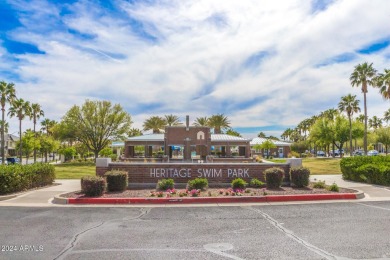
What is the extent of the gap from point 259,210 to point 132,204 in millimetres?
4720

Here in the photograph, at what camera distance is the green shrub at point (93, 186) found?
12805mm

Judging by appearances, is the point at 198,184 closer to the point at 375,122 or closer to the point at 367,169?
the point at 367,169

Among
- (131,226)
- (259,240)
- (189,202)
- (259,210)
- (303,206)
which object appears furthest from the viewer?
(189,202)

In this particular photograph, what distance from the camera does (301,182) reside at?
15.3 m

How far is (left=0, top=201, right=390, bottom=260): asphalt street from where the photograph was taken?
641 centimetres

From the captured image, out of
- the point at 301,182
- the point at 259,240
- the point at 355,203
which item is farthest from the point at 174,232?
the point at 301,182

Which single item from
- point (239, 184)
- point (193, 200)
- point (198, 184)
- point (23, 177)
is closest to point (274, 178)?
point (239, 184)

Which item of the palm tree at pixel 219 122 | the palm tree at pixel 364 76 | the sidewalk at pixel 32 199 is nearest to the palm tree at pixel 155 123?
the palm tree at pixel 219 122

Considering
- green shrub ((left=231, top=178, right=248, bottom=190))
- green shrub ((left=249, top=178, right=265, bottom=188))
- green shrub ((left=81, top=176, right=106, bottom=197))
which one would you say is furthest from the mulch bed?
green shrub ((left=249, top=178, right=265, bottom=188))

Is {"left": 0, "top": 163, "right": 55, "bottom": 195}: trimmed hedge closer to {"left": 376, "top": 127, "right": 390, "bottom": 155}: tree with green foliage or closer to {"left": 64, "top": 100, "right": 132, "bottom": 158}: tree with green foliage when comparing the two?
{"left": 64, "top": 100, "right": 132, "bottom": 158}: tree with green foliage

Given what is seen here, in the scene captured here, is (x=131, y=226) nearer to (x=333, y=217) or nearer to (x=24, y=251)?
(x=24, y=251)

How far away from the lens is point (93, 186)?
42.0ft

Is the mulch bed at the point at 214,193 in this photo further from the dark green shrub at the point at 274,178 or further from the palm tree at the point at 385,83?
the palm tree at the point at 385,83

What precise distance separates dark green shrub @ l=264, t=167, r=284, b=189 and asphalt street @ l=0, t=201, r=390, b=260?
11.0 ft
